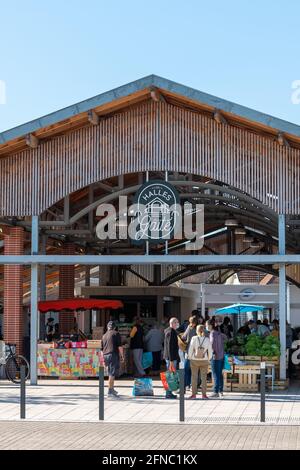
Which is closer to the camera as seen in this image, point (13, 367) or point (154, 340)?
point (13, 367)

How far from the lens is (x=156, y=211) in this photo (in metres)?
22.5

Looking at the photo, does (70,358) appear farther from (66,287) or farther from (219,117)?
(66,287)

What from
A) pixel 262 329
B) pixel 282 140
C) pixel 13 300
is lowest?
pixel 262 329

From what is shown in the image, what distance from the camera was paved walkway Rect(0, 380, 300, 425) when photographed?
16422 millimetres

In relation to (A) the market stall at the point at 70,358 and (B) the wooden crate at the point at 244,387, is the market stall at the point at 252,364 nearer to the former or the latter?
(B) the wooden crate at the point at 244,387

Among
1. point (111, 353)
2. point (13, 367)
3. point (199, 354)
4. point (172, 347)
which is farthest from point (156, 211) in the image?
point (13, 367)

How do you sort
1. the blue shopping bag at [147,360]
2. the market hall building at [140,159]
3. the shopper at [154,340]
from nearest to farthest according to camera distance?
1. the market hall building at [140,159]
2. the blue shopping bag at [147,360]
3. the shopper at [154,340]

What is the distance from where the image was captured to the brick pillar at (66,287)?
3103 centimetres

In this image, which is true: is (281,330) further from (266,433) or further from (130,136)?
(266,433)

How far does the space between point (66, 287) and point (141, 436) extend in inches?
691

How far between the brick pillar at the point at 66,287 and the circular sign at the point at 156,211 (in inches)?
353

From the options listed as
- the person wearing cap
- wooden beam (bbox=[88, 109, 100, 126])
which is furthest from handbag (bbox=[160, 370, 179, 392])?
wooden beam (bbox=[88, 109, 100, 126])

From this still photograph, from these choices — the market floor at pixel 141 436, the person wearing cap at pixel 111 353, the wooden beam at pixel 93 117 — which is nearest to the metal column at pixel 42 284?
the wooden beam at pixel 93 117
